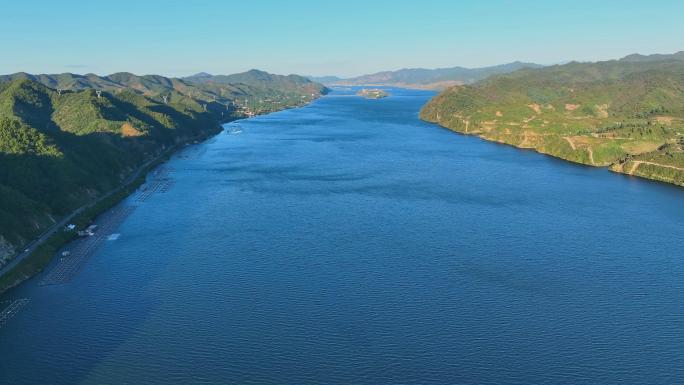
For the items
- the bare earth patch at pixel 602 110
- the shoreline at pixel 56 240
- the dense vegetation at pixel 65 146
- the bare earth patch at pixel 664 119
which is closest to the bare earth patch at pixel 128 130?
the dense vegetation at pixel 65 146

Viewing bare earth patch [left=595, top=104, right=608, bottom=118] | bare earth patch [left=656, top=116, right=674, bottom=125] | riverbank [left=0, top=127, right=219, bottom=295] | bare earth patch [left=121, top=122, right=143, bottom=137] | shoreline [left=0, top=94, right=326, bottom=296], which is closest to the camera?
shoreline [left=0, top=94, right=326, bottom=296]

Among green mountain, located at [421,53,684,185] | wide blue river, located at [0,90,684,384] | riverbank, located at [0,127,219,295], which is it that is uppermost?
green mountain, located at [421,53,684,185]

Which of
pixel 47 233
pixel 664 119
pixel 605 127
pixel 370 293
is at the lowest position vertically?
pixel 370 293

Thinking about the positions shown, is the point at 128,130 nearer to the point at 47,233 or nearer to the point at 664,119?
the point at 47,233

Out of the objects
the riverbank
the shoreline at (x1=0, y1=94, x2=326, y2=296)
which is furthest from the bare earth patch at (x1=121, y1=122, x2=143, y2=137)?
the riverbank

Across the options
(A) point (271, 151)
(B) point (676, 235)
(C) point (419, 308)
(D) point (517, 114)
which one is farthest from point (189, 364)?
(D) point (517, 114)

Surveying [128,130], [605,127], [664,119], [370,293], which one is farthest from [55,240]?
[664,119]

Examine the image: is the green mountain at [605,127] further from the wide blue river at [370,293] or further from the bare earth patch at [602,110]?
the wide blue river at [370,293]

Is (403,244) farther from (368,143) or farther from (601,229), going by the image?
(368,143)

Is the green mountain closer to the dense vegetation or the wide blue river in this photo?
the wide blue river
